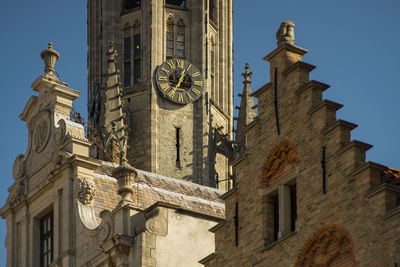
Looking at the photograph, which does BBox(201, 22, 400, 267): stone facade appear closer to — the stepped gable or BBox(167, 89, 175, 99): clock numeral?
the stepped gable

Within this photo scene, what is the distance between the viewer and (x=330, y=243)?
80.8ft

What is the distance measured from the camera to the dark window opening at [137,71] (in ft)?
309

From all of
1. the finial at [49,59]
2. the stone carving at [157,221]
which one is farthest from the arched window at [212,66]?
the stone carving at [157,221]

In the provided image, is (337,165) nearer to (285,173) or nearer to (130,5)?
(285,173)

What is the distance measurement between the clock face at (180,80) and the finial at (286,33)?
64801 millimetres

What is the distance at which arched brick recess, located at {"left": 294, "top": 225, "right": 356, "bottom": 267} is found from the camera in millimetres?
24078

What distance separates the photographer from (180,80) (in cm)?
9338

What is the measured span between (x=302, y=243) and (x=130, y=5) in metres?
75.1

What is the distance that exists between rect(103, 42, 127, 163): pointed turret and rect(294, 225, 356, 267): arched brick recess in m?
59.5

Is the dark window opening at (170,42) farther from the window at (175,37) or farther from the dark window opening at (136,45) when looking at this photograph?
the dark window opening at (136,45)

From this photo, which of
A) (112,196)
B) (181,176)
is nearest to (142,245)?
(112,196)

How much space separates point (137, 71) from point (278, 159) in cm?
6851

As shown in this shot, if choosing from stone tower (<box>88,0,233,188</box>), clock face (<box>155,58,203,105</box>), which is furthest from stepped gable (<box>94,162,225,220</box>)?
clock face (<box>155,58,203,105</box>)

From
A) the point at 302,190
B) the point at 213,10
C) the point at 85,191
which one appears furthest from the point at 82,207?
the point at 213,10
